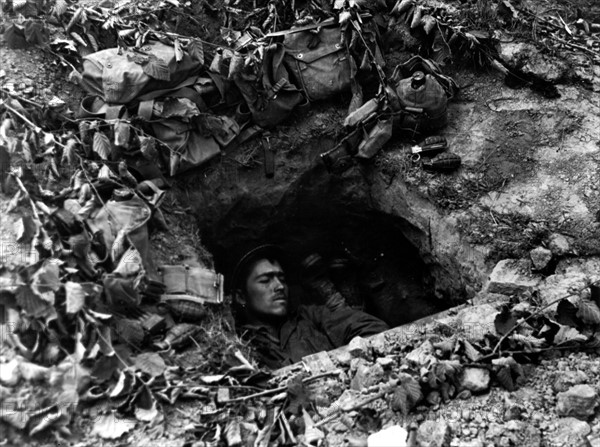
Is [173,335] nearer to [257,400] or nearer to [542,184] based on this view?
[257,400]

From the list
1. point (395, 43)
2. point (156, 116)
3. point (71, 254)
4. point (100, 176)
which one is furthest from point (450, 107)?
point (71, 254)

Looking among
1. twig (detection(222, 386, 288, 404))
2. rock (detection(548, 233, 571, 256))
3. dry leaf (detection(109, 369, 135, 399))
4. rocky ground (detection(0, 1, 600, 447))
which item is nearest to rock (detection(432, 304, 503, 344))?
rocky ground (detection(0, 1, 600, 447))

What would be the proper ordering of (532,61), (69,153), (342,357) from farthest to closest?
(532,61), (69,153), (342,357)

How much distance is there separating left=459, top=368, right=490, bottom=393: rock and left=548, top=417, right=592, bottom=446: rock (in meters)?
0.52

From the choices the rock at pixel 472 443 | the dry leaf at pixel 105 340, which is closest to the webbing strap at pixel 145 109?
the dry leaf at pixel 105 340

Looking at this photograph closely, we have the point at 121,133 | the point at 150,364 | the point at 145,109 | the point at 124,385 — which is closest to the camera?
the point at 124,385

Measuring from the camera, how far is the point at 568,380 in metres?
4.51

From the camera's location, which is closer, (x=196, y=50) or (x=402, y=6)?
(x=196, y=50)

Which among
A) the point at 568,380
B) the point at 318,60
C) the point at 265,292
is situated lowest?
the point at 265,292

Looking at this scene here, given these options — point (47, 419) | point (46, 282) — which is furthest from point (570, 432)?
point (46, 282)

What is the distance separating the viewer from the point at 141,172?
222 inches

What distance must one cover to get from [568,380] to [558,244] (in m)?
1.48

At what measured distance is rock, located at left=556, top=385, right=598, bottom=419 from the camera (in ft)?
14.1

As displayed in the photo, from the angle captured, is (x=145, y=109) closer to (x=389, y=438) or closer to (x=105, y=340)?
(x=105, y=340)
